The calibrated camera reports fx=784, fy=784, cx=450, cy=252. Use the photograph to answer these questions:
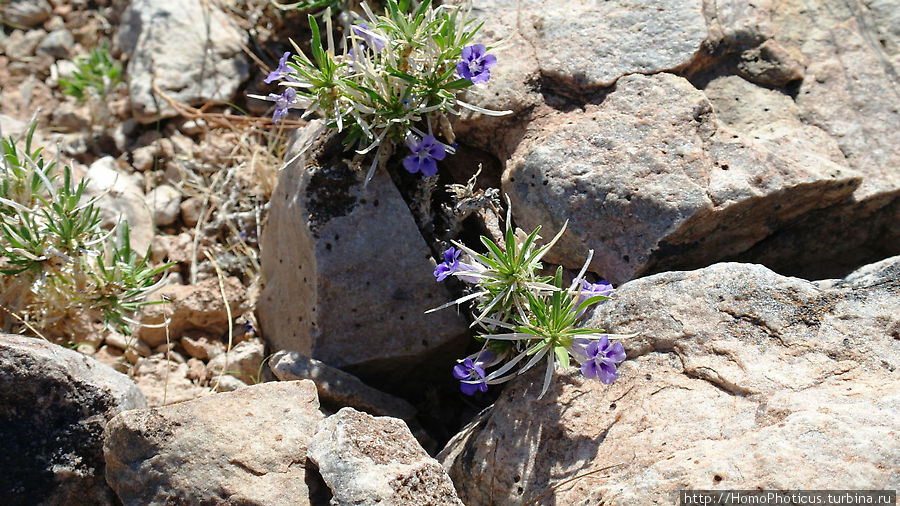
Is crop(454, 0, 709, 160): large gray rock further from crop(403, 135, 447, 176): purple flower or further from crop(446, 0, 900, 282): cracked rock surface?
crop(403, 135, 447, 176): purple flower

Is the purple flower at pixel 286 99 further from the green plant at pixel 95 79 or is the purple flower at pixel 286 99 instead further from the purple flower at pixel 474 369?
the green plant at pixel 95 79

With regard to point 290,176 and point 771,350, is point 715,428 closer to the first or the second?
point 771,350

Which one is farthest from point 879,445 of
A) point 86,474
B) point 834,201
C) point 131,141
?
point 131,141

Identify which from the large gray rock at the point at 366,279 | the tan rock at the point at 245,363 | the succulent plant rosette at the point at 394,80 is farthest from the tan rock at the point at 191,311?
the succulent plant rosette at the point at 394,80

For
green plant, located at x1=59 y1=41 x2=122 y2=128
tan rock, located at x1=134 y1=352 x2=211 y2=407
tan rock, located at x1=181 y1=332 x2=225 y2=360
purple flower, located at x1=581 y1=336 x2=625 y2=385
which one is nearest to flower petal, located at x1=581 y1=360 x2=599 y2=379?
purple flower, located at x1=581 y1=336 x2=625 y2=385

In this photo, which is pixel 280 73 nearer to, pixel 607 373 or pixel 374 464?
pixel 374 464

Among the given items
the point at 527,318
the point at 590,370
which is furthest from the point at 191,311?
the point at 590,370
